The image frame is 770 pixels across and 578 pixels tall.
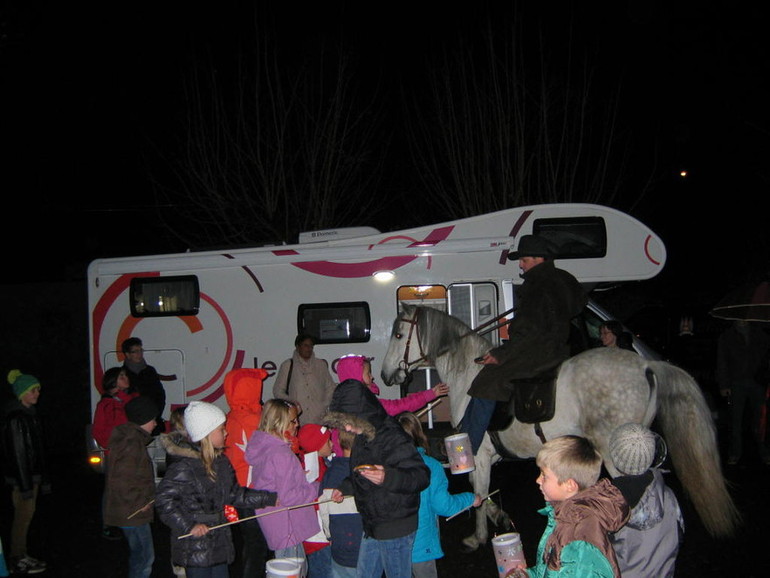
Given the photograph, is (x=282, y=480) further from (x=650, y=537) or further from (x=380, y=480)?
(x=650, y=537)

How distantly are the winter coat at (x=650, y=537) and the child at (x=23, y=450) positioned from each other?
495 centimetres

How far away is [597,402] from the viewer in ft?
17.9

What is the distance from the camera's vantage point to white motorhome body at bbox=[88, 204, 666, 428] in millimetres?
7871

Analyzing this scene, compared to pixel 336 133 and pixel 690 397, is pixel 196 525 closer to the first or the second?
pixel 690 397

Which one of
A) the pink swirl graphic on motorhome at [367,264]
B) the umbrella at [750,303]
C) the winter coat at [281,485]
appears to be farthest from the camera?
the pink swirl graphic on motorhome at [367,264]

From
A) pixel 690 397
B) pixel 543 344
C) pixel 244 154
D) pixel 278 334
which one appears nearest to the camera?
pixel 690 397

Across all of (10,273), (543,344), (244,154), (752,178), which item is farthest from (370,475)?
(752,178)

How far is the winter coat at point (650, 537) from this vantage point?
3.21 metres

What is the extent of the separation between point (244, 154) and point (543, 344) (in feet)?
34.1

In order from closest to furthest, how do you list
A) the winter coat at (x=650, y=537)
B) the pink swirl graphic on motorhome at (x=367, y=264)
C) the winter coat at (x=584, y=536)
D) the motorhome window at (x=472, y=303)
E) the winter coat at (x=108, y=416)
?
the winter coat at (x=584, y=536)
the winter coat at (x=650, y=537)
the winter coat at (x=108, y=416)
the pink swirl graphic on motorhome at (x=367, y=264)
the motorhome window at (x=472, y=303)

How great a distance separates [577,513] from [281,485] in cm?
214

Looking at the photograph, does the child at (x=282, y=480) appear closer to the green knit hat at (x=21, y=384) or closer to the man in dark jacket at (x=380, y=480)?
the man in dark jacket at (x=380, y=480)

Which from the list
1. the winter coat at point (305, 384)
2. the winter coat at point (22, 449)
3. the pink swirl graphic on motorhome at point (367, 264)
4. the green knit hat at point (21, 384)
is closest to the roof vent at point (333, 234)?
the pink swirl graphic on motorhome at point (367, 264)

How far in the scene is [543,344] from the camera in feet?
18.4
